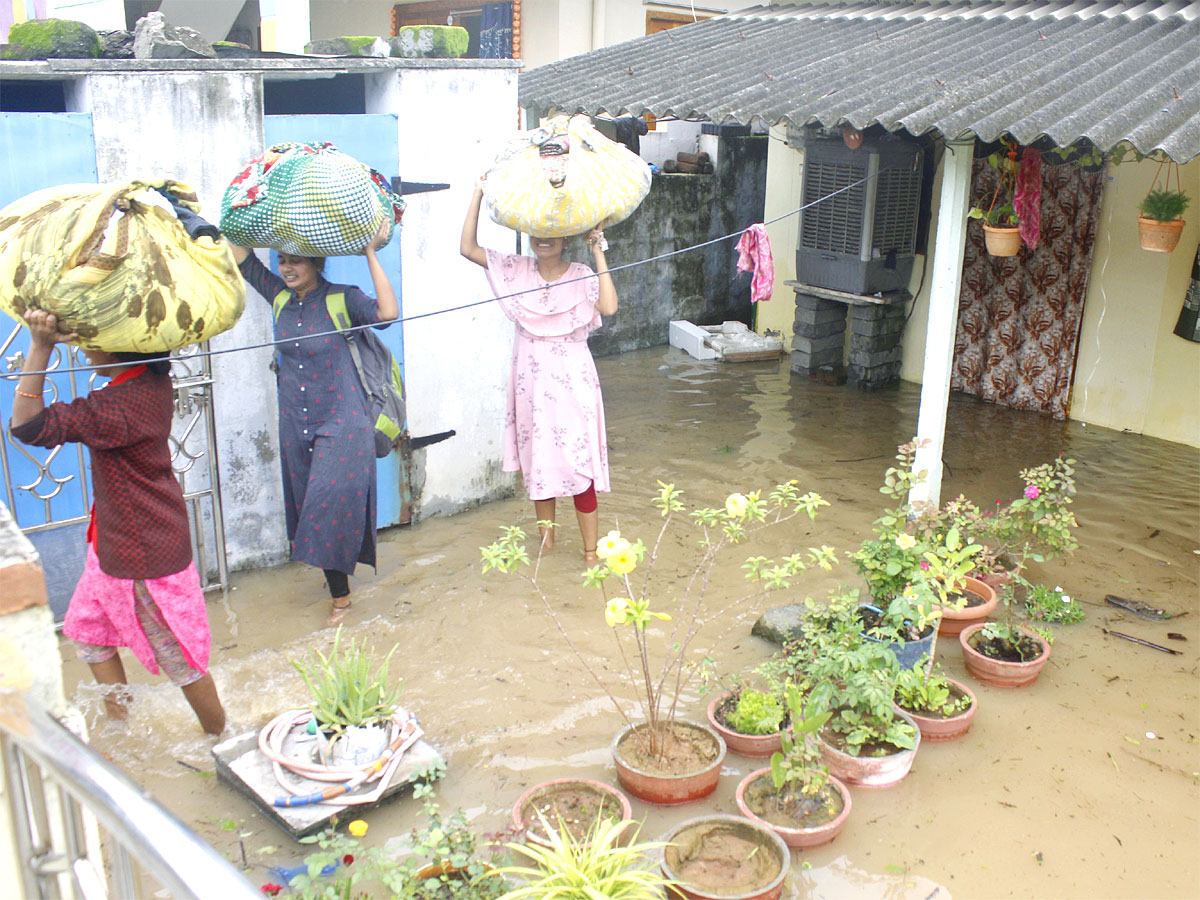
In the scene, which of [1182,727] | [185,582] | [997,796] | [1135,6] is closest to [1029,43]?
[1135,6]

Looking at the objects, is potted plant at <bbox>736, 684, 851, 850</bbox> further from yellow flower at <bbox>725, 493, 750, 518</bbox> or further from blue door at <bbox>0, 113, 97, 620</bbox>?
blue door at <bbox>0, 113, 97, 620</bbox>

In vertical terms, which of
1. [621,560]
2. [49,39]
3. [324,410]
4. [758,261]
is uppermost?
[49,39]

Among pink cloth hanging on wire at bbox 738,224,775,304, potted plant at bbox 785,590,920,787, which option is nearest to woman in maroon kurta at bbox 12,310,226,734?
potted plant at bbox 785,590,920,787

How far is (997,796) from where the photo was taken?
375 centimetres

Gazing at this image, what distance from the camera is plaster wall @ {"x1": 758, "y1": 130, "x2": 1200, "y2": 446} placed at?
291 inches

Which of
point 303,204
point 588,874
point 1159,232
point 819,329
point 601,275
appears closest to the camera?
point 588,874

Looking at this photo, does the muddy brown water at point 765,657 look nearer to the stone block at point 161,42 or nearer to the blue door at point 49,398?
the blue door at point 49,398

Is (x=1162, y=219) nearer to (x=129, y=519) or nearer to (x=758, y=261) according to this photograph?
(x=758, y=261)

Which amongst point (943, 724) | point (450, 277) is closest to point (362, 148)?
point (450, 277)

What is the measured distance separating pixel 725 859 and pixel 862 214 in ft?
21.0

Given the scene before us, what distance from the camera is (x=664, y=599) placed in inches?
205

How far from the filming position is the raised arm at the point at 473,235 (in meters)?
4.99

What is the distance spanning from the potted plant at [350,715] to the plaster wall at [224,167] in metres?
1.83

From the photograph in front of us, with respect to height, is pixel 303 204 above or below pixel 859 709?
above
